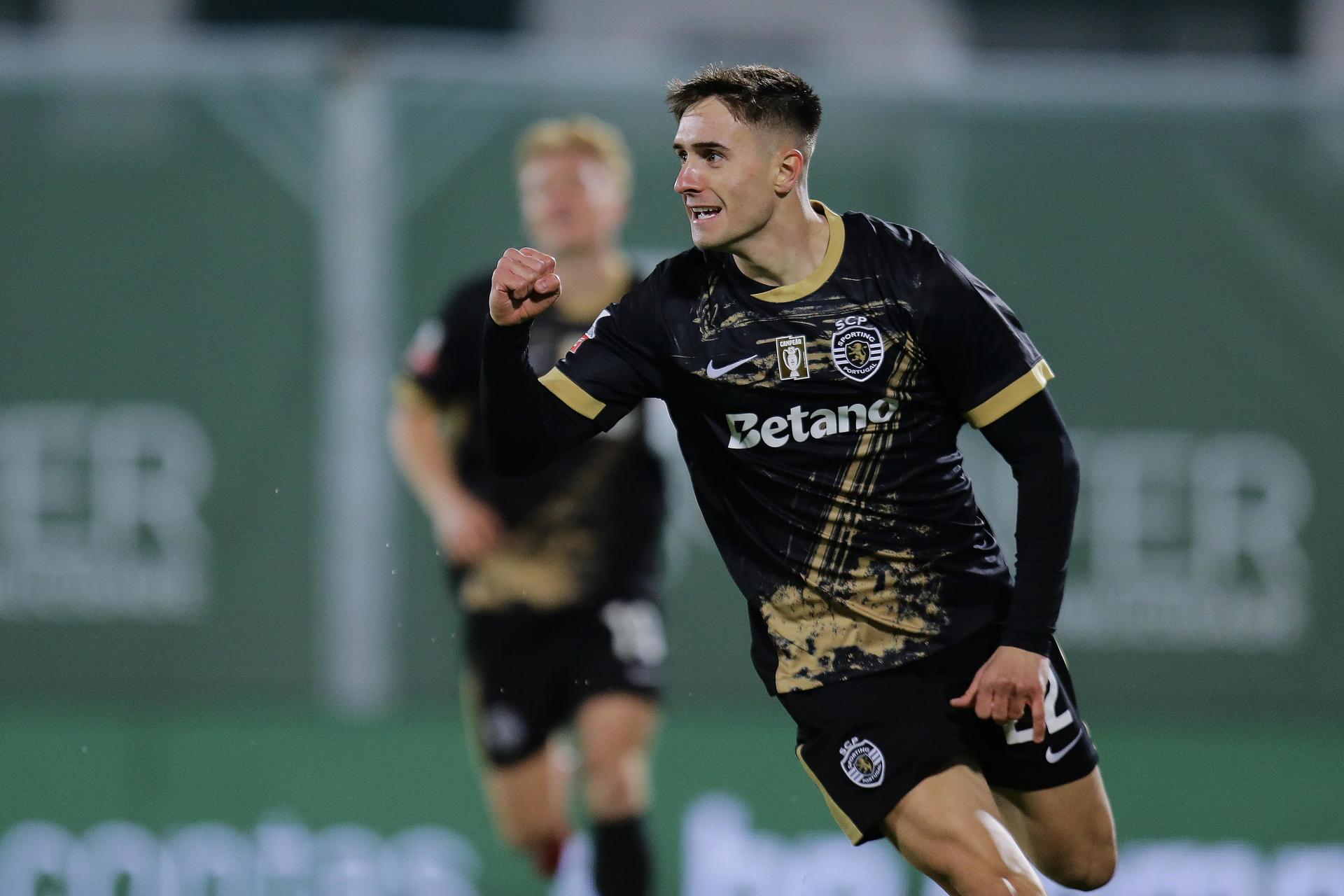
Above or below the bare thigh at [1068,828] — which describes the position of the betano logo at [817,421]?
above

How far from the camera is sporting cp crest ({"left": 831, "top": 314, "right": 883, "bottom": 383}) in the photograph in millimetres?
3621

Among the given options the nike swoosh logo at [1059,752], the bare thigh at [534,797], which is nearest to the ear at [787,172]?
the nike swoosh logo at [1059,752]

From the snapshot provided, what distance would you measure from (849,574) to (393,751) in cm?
291

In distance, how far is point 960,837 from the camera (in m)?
3.50

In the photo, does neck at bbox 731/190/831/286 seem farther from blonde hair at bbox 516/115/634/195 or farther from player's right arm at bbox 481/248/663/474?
blonde hair at bbox 516/115/634/195

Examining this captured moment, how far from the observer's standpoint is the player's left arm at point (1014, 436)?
3.58 metres

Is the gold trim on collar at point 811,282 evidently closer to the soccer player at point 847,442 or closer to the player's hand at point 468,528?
the soccer player at point 847,442

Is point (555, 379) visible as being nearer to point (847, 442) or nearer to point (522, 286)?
point (522, 286)

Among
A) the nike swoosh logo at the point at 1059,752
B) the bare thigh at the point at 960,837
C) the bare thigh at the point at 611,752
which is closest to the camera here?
the bare thigh at the point at 960,837

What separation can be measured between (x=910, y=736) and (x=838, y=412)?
26.4 inches

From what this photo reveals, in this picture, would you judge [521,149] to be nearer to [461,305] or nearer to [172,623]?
[461,305]

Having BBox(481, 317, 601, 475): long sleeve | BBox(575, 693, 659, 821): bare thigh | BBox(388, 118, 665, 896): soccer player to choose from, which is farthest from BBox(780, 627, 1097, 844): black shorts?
BBox(388, 118, 665, 896): soccer player

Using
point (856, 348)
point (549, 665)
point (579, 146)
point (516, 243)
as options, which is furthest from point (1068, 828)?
point (516, 243)

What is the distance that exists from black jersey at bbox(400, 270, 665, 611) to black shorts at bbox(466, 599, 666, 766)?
0.22 feet
